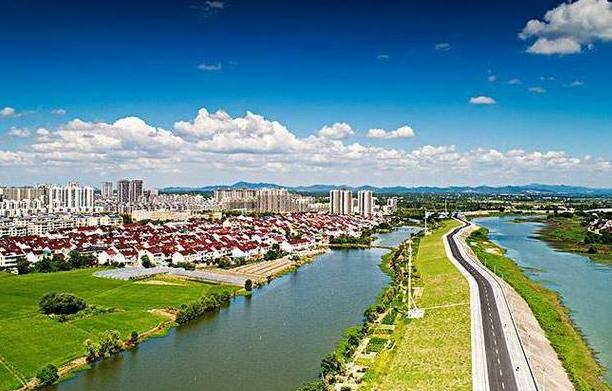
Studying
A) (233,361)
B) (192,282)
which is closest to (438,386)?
(233,361)

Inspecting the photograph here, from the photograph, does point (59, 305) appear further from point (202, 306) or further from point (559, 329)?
point (559, 329)

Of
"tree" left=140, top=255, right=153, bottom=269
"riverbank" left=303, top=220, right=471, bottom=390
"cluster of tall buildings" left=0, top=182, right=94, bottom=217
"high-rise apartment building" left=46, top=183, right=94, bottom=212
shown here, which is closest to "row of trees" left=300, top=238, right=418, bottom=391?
"riverbank" left=303, top=220, right=471, bottom=390

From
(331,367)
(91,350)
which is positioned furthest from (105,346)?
(331,367)

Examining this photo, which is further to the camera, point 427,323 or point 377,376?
point 427,323

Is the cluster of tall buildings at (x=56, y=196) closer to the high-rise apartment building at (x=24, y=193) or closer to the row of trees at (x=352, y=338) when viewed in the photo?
the high-rise apartment building at (x=24, y=193)

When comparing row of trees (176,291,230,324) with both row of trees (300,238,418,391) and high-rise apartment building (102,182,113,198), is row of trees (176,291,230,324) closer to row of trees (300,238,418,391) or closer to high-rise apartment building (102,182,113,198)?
row of trees (300,238,418,391)

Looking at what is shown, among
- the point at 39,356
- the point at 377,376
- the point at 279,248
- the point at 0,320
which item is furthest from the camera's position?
the point at 279,248

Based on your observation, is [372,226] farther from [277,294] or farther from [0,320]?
[0,320]
